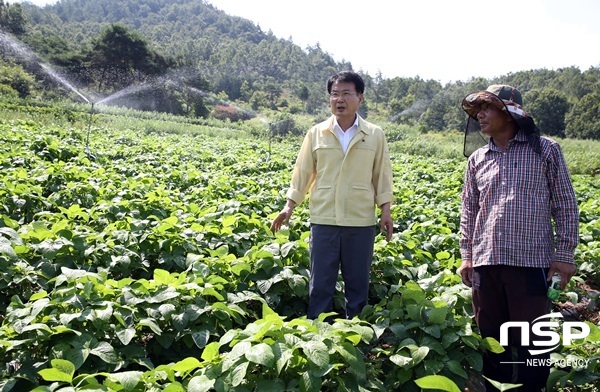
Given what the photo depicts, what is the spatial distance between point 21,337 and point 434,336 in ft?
6.76

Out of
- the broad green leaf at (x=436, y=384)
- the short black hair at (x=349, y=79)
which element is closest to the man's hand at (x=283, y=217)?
the short black hair at (x=349, y=79)

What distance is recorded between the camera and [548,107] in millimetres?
49281

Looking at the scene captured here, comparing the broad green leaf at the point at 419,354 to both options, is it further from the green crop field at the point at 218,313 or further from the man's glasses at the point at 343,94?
the man's glasses at the point at 343,94

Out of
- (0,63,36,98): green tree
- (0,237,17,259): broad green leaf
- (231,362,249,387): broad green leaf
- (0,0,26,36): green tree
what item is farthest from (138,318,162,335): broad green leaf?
(0,0,26,36): green tree

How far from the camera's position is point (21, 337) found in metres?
2.40

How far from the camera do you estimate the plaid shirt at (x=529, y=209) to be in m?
2.35

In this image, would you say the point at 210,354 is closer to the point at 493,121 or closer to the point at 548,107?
Result: the point at 493,121

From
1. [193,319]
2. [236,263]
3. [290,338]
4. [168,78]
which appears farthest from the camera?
[168,78]

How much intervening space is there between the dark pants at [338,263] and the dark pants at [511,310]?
0.74 meters

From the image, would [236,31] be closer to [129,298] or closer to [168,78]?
[168,78]

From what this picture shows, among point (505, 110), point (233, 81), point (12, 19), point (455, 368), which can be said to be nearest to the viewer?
point (455, 368)

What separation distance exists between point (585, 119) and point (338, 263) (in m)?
52.8

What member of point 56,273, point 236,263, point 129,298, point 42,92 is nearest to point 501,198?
point 236,263

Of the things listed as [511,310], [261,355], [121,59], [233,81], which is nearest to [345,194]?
[511,310]
